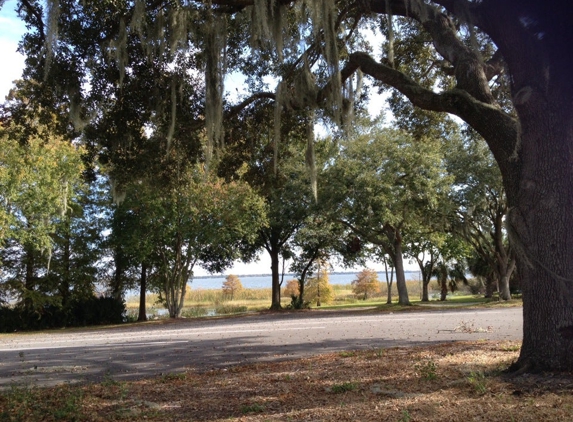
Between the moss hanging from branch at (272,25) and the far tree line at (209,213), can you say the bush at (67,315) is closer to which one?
the far tree line at (209,213)

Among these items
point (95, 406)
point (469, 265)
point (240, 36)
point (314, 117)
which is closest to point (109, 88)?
point (240, 36)

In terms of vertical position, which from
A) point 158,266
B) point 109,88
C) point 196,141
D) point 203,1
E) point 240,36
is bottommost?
point 158,266

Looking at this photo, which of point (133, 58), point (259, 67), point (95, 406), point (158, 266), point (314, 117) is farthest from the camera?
point (158, 266)

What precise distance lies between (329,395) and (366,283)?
37.9 meters

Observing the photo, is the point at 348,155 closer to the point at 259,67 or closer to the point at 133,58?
the point at 259,67

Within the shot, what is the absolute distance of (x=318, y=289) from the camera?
35.7 m

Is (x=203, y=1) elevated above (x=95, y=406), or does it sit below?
above

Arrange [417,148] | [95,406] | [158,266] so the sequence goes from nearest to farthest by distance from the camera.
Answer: [95,406] < [417,148] < [158,266]

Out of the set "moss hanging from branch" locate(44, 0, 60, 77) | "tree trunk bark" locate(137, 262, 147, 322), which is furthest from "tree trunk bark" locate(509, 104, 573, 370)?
"tree trunk bark" locate(137, 262, 147, 322)

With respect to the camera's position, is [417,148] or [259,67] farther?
[417,148]

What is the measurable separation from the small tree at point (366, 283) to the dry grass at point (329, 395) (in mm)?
35347

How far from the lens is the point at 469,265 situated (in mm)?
39562

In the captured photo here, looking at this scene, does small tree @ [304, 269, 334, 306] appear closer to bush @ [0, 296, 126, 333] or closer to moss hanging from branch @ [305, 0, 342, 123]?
bush @ [0, 296, 126, 333]

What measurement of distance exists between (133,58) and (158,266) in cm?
1828
